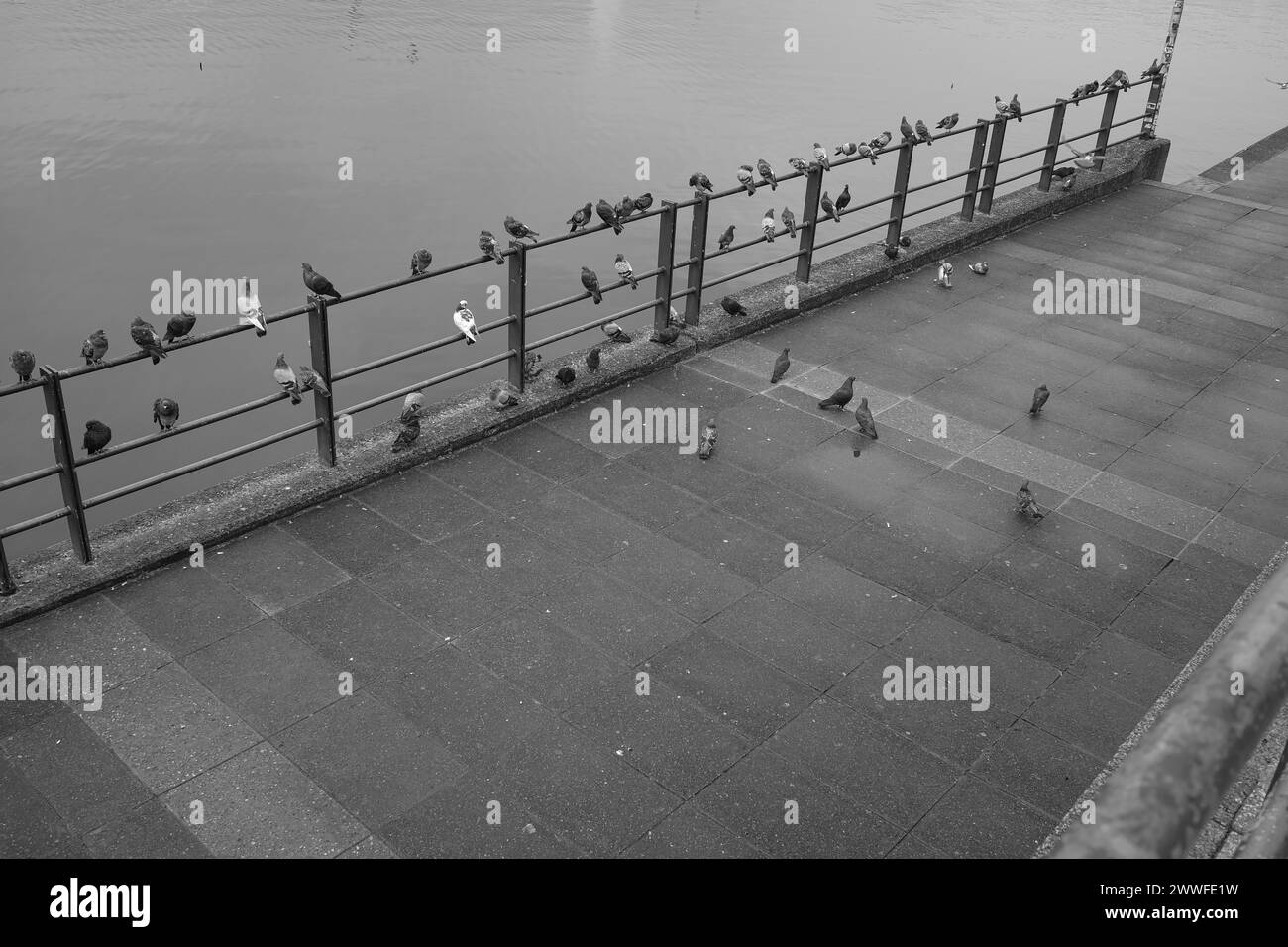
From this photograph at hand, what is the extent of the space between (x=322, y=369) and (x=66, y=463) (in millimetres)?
1680

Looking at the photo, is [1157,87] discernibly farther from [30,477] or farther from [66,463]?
[30,477]

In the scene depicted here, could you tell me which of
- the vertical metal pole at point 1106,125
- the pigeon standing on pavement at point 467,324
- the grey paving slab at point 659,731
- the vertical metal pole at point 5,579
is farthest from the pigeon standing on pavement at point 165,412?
the vertical metal pole at point 1106,125

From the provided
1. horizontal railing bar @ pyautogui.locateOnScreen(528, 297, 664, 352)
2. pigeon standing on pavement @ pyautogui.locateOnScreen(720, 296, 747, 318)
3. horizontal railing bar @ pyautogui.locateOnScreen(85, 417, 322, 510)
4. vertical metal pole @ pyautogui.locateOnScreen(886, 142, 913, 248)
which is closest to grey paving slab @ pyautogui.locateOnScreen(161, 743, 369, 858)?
horizontal railing bar @ pyautogui.locateOnScreen(85, 417, 322, 510)

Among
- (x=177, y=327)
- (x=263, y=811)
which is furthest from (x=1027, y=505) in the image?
(x=177, y=327)

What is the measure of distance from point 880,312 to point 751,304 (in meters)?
1.29

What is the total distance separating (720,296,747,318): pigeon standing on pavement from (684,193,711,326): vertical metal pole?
0.24 meters

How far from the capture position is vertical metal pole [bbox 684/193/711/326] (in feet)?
32.3

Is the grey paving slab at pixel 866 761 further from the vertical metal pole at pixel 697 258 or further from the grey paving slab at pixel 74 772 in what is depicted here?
the vertical metal pole at pixel 697 258

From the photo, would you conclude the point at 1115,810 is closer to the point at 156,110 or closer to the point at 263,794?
the point at 263,794

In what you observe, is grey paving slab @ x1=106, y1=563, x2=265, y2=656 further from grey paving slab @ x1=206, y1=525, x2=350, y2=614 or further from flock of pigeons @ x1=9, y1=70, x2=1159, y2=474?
flock of pigeons @ x1=9, y1=70, x2=1159, y2=474

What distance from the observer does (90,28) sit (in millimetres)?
26484

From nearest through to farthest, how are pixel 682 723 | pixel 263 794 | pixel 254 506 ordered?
pixel 263 794 → pixel 682 723 → pixel 254 506
